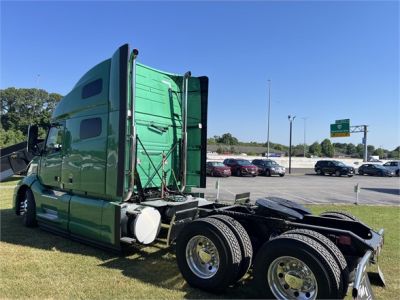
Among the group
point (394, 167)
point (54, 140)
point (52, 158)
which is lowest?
point (394, 167)

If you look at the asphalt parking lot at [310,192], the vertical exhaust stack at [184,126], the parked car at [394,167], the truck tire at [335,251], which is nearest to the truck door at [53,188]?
the vertical exhaust stack at [184,126]

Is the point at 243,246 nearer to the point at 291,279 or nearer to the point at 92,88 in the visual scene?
the point at 291,279

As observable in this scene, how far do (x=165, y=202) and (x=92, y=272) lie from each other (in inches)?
66.1

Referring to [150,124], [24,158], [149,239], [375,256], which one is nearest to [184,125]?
[150,124]

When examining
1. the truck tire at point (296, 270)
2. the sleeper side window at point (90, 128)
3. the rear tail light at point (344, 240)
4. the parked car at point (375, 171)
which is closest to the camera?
the truck tire at point (296, 270)

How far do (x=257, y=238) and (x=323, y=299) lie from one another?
1.40 meters

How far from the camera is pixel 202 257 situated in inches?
184

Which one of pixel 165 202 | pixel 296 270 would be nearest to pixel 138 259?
pixel 165 202

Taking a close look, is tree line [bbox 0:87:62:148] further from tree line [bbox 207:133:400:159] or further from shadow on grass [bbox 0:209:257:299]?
shadow on grass [bbox 0:209:257:299]

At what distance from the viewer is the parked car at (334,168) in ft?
120

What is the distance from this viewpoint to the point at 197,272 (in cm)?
465

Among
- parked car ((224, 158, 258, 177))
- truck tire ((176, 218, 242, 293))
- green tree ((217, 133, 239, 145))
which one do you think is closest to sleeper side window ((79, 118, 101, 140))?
truck tire ((176, 218, 242, 293))

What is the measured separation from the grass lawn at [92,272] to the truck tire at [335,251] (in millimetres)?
1092

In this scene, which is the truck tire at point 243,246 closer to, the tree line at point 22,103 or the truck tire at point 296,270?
the truck tire at point 296,270
